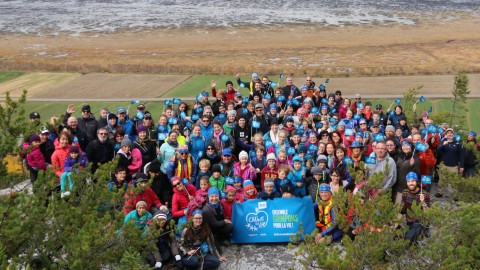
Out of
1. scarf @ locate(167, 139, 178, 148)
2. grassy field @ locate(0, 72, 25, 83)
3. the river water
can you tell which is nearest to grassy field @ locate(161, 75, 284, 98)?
grassy field @ locate(0, 72, 25, 83)

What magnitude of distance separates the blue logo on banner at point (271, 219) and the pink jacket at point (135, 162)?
252 centimetres

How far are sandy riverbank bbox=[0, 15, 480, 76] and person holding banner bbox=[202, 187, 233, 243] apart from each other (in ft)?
122

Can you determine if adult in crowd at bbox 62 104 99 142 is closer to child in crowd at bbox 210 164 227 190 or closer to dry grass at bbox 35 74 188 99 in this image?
child in crowd at bbox 210 164 227 190

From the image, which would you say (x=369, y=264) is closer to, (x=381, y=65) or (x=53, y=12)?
(x=381, y=65)

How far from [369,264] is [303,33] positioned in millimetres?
72282

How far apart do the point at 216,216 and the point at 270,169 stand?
2.10 m

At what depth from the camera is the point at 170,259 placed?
354 inches

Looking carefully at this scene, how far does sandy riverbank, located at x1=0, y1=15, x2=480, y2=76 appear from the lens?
161ft

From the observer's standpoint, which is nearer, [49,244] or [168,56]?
[49,244]

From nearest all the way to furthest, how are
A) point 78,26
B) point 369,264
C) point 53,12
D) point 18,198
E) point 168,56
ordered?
point 18,198 → point 369,264 → point 168,56 → point 78,26 → point 53,12

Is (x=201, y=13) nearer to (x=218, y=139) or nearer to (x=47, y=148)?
(x=218, y=139)

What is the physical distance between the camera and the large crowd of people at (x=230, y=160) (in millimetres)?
8969

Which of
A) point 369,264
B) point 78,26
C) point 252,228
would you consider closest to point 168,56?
point 78,26

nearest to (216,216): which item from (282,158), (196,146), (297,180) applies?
(297,180)
